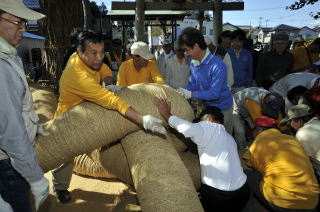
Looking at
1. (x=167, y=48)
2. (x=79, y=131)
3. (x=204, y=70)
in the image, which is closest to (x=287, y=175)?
(x=204, y=70)

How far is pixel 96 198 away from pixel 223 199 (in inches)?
65.0

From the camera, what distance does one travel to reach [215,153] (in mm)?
2322

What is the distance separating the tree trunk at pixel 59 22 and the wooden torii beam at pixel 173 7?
108 cm

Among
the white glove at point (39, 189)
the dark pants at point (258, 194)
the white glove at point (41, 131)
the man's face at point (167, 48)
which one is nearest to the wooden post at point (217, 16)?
the man's face at point (167, 48)

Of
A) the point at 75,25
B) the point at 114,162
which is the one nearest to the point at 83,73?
the point at 114,162

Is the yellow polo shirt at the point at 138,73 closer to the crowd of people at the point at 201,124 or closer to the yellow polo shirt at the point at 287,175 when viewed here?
the crowd of people at the point at 201,124

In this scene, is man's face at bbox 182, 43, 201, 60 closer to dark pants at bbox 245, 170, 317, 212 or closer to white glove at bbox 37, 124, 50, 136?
dark pants at bbox 245, 170, 317, 212

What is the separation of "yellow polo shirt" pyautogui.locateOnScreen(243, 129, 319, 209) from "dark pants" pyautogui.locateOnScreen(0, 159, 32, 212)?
196 cm

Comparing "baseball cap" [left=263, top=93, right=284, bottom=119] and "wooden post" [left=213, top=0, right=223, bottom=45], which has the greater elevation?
"wooden post" [left=213, top=0, right=223, bottom=45]

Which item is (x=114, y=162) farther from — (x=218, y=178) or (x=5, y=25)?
(x=5, y=25)

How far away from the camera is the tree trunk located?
5598mm

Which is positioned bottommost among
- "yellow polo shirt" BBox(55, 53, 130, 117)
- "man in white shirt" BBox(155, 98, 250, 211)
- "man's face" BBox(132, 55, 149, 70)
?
"man in white shirt" BBox(155, 98, 250, 211)

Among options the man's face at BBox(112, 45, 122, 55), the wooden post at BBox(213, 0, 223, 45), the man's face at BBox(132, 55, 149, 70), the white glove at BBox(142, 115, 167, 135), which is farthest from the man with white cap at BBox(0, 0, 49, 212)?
the wooden post at BBox(213, 0, 223, 45)

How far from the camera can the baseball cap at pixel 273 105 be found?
377cm
